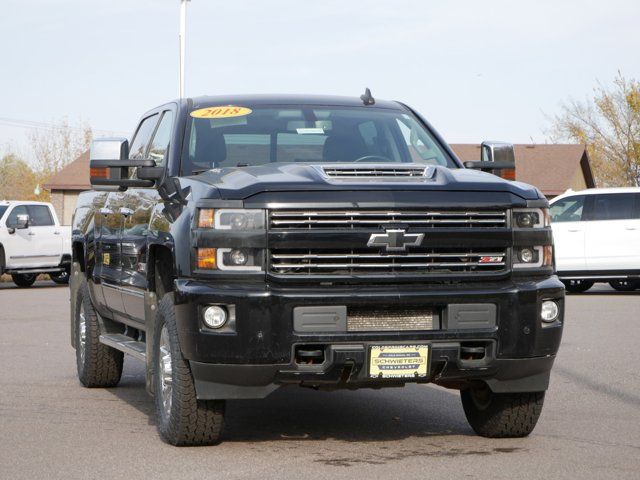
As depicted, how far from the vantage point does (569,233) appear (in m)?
23.5

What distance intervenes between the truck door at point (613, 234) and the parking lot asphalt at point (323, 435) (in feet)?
38.3

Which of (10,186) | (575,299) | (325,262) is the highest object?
(325,262)

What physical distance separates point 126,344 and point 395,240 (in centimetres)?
269

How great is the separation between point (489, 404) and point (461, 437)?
271 millimetres

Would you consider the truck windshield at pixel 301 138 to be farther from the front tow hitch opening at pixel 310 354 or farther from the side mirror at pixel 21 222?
the side mirror at pixel 21 222

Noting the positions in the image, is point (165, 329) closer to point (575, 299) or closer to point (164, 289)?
point (164, 289)

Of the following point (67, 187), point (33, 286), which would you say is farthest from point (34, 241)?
point (67, 187)

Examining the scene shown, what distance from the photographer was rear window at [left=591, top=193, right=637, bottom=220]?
76.7ft

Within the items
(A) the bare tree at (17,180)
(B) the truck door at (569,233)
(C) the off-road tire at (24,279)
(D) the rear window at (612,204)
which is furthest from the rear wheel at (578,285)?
(A) the bare tree at (17,180)

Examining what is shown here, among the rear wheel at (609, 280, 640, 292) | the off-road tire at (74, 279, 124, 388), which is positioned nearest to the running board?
the off-road tire at (74, 279, 124, 388)

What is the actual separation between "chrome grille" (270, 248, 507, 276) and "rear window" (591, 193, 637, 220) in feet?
56.3

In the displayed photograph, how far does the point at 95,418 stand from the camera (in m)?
8.34

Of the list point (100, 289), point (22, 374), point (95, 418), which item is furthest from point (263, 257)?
point (22, 374)

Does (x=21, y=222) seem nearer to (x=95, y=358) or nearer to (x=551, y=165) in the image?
(x=95, y=358)
